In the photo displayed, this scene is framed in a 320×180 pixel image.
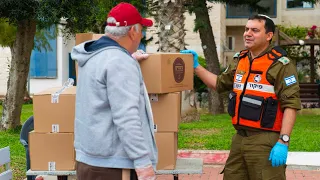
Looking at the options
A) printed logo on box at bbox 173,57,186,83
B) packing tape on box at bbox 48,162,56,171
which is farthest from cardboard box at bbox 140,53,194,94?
packing tape on box at bbox 48,162,56,171

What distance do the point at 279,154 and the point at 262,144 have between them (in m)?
0.21

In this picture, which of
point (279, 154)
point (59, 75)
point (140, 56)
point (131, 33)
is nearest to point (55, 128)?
point (140, 56)

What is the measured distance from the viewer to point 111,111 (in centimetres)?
322

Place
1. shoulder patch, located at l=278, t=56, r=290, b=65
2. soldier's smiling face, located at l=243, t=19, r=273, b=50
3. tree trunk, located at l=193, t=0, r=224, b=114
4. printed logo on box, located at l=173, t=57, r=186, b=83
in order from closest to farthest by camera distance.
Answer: shoulder patch, located at l=278, t=56, r=290, b=65
soldier's smiling face, located at l=243, t=19, r=273, b=50
printed logo on box, located at l=173, t=57, r=186, b=83
tree trunk, located at l=193, t=0, r=224, b=114

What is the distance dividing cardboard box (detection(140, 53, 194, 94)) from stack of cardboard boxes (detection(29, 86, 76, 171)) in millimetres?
660

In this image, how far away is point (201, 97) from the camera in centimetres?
2023

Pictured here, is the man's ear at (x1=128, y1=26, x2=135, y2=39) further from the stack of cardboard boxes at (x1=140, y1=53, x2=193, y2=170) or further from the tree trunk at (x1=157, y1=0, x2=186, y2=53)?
the tree trunk at (x1=157, y1=0, x2=186, y2=53)

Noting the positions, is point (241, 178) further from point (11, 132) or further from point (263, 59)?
point (11, 132)

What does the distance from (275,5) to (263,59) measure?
24740 millimetres

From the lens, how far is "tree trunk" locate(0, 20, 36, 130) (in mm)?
11469

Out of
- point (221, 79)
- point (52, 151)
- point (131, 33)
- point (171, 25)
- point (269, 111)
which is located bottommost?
point (52, 151)

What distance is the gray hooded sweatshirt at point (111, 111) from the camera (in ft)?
10.4

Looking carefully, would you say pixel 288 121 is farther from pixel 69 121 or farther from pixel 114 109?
pixel 69 121

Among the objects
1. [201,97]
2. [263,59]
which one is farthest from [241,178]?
[201,97]
